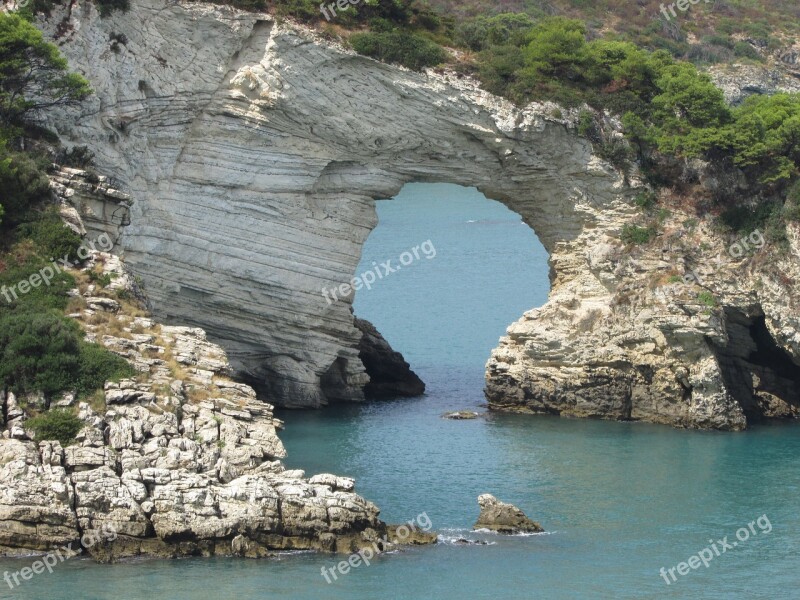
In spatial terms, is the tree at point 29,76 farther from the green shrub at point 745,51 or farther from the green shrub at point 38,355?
the green shrub at point 745,51

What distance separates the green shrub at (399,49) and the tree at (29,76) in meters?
9.27

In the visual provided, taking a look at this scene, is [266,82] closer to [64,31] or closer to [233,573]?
[64,31]

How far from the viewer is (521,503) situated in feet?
138

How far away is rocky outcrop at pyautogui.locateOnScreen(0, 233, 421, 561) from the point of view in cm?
3534

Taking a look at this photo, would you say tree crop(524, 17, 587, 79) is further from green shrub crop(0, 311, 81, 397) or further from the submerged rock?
green shrub crop(0, 311, 81, 397)

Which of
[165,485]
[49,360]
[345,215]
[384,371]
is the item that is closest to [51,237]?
[49,360]

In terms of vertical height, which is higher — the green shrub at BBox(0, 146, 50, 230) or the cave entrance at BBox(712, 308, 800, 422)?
the green shrub at BBox(0, 146, 50, 230)

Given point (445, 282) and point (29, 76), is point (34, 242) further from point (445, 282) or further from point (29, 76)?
point (445, 282)

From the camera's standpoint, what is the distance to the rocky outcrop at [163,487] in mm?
35344

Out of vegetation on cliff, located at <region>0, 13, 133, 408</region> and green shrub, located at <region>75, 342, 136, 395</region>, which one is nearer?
vegetation on cliff, located at <region>0, 13, 133, 408</region>

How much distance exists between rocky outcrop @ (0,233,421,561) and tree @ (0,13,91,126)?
13228 millimetres

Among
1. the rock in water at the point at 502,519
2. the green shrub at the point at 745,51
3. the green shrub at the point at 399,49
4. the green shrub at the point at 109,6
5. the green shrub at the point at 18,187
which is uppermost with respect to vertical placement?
the green shrub at the point at 745,51

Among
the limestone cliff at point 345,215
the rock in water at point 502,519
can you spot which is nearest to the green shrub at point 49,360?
the rock in water at point 502,519

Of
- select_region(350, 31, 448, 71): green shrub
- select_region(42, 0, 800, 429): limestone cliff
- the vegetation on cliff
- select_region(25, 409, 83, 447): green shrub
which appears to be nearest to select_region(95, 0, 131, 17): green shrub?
select_region(42, 0, 800, 429): limestone cliff
